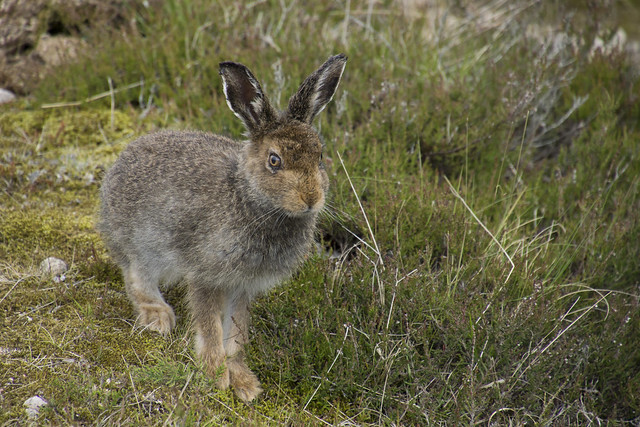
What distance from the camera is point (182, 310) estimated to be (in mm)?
4883

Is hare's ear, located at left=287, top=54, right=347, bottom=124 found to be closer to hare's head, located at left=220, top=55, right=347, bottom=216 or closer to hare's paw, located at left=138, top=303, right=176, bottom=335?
hare's head, located at left=220, top=55, right=347, bottom=216

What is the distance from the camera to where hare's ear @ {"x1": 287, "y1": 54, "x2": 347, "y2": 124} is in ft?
13.4

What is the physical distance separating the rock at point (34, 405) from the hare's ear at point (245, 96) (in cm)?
200

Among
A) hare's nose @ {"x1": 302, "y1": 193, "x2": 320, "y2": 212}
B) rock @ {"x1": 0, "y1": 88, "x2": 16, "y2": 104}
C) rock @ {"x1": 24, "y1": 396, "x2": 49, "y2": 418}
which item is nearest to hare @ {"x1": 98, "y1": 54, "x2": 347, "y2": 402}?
hare's nose @ {"x1": 302, "y1": 193, "x2": 320, "y2": 212}

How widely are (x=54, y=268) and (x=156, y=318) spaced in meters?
0.90

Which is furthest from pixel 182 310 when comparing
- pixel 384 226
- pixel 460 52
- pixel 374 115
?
pixel 460 52

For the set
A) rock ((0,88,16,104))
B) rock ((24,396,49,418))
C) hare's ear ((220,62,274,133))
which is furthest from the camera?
rock ((0,88,16,104))

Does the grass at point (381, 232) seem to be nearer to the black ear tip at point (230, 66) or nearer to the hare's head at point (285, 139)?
the hare's head at point (285, 139)

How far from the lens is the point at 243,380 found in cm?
418

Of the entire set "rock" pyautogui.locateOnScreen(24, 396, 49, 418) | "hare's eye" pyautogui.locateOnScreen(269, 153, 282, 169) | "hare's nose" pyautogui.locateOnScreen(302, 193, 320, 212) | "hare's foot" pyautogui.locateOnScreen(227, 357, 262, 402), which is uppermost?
"hare's eye" pyautogui.locateOnScreen(269, 153, 282, 169)

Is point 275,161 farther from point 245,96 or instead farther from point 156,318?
point 156,318

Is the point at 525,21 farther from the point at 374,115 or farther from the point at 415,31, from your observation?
the point at 374,115

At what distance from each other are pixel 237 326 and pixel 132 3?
15.3ft

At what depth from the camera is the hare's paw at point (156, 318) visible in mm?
4445
